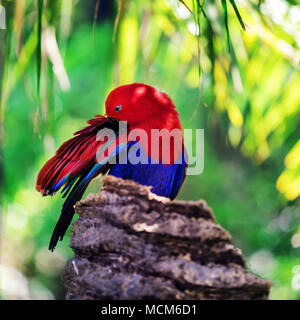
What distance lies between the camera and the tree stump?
1.10 meters

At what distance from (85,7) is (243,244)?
382cm

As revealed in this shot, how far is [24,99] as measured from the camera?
4766mm

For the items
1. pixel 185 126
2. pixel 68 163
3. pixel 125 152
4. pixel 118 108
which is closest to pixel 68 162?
pixel 68 163

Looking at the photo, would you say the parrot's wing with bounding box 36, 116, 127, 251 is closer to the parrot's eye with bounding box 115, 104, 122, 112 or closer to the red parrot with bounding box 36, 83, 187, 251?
the red parrot with bounding box 36, 83, 187, 251

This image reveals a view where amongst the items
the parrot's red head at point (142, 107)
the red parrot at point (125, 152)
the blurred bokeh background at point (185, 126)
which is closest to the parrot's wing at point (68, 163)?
the red parrot at point (125, 152)

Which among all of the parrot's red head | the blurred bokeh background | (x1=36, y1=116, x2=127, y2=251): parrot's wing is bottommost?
(x1=36, y1=116, x2=127, y2=251): parrot's wing

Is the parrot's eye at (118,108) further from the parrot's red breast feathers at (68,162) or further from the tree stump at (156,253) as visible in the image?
the tree stump at (156,253)

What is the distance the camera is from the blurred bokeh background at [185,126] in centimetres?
210

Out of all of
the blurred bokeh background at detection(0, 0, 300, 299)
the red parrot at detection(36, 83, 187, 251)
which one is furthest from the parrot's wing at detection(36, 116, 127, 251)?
the blurred bokeh background at detection(0, 0, 300, 299)

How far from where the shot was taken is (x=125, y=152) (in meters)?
1.62

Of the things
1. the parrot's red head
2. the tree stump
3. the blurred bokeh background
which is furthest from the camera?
the blurred bokeh background

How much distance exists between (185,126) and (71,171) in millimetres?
3298
